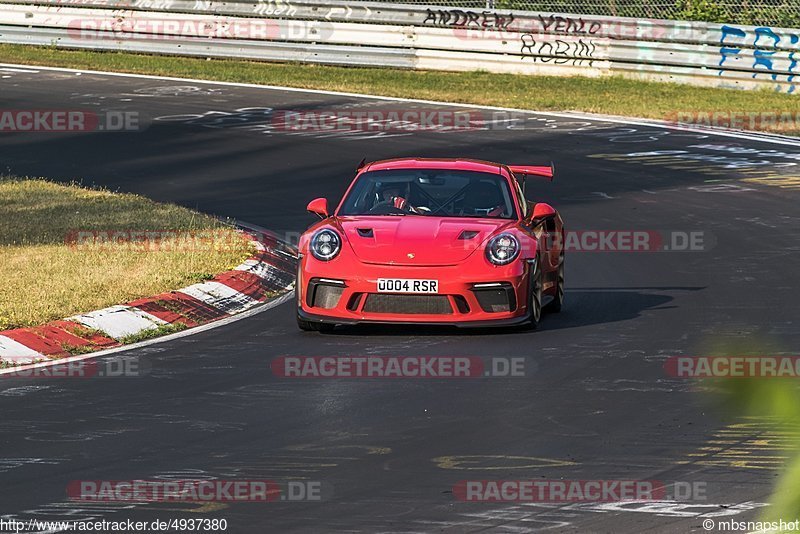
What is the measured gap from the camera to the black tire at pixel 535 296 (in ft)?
30.7

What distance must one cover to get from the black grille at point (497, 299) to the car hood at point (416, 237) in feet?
0.91

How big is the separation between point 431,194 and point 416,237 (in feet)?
3.47

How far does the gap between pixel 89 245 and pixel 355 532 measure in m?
8.43

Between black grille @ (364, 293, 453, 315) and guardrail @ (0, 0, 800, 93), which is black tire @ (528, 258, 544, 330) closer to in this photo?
black grille @ (364, 293, 453, 315)

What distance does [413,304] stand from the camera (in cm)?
905

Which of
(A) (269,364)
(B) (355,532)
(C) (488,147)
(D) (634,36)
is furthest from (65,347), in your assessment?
(D) (634,36)

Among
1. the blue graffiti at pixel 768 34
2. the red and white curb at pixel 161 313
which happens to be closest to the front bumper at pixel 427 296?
the red and white curb at pixel 161 313

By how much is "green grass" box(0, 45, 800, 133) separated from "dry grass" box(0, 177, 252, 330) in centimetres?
973

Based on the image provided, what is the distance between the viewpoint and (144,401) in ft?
24.2

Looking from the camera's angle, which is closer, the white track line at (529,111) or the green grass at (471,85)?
the white track line at (529,111)

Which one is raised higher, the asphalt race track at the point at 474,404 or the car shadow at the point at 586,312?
the asphalt race track at the point at 474,404

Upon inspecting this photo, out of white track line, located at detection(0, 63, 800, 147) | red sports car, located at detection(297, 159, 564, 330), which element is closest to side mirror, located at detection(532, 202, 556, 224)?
red sports car, located at detection(297, 159, 564, 330)

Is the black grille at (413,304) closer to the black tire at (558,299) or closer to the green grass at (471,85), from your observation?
the black tire at (558,299)

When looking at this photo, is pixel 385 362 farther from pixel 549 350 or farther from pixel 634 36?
pixel 634 36
